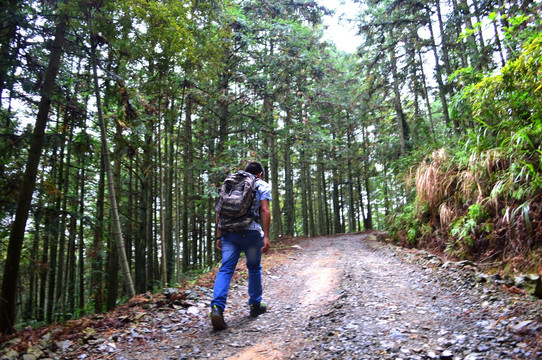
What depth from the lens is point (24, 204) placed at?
454 centimetres

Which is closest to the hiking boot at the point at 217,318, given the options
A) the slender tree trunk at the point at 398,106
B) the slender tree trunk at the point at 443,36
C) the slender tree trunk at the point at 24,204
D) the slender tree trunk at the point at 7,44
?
the slender tree trunk at the point at 24,204

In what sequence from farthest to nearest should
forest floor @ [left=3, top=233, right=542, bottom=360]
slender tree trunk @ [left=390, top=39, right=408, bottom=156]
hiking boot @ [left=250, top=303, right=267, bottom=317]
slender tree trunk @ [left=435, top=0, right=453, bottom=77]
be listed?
slender tree trunk @ [left=390, top=39, right=408, bottom=156]
slender tree trunk @ [left=435, top=0, right=453, bottom=77]
hiking boot @ [left=250, top=303, right=267, bottom=317]
forest floor @ [left=3, top=233, right=542, bottom=360]

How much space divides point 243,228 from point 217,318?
988 mm

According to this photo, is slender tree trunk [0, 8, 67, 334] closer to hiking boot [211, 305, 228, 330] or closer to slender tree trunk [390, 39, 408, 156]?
hiking boot [211, 305, 228, 330]

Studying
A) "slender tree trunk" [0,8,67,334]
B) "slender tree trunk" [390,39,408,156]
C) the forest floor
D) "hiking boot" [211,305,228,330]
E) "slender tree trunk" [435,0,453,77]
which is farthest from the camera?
"slender tree trunk" [390,39,408,156]

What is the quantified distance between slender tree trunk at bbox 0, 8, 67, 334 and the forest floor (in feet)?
5.09

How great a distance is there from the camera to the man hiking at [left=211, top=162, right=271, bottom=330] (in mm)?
3545

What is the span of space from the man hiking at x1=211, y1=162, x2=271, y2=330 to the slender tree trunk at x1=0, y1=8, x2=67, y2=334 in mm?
3014

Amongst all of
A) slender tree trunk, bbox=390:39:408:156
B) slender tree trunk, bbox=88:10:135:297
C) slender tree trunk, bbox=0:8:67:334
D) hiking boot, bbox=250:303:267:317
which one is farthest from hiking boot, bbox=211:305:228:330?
slender tree trunk, bbox=390:39:408:156

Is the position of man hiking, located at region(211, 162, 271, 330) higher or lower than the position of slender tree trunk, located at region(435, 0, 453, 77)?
lower

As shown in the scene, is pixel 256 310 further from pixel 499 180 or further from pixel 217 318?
pixel 499 180

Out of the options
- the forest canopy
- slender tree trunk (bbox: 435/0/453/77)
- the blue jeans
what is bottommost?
the blue jeans

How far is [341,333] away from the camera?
2840mm

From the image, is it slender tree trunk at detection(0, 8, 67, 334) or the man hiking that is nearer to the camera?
the man hiking
